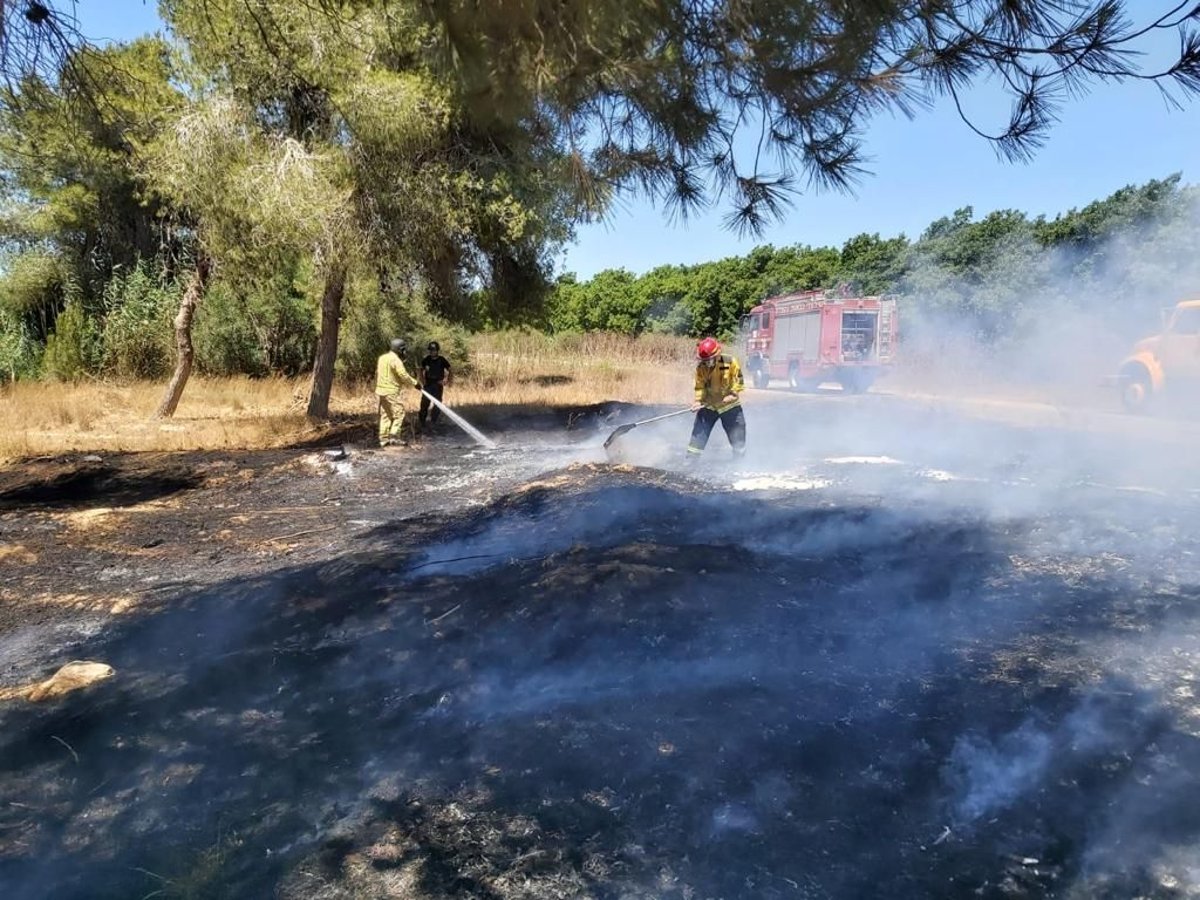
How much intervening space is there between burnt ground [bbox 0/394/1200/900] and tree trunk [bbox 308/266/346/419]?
597 cm

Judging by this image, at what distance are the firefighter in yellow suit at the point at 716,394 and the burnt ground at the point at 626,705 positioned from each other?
1.90 meters

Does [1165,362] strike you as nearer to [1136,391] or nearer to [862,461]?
[1136,391]

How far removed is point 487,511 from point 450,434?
6055 mm

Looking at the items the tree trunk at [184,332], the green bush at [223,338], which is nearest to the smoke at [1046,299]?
the tree trunk at [184,332]

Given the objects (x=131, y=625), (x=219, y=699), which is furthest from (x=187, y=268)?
(x=219, y=699)

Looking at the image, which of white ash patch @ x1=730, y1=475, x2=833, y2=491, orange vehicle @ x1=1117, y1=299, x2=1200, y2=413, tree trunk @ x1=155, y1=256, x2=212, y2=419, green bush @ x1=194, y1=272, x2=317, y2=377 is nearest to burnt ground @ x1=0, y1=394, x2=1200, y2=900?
white ash patch @ x1=730, y1=475, x2=833, y2=491

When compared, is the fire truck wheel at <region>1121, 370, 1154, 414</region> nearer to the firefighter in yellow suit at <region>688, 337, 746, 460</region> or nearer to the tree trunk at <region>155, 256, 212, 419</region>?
the firefighter in yellow suit at <region>688, 337, 746, 460</region>

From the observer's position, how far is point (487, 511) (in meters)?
7.02

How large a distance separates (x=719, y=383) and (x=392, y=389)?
16.1ft

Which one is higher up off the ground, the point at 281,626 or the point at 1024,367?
the point at 1024,367

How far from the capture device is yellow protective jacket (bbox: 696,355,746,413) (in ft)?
27.0

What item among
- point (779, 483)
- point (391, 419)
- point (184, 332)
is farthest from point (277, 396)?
point (779, 483)

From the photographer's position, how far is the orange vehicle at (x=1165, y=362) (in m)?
12.4

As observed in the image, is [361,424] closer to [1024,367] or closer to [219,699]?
[219,699]
